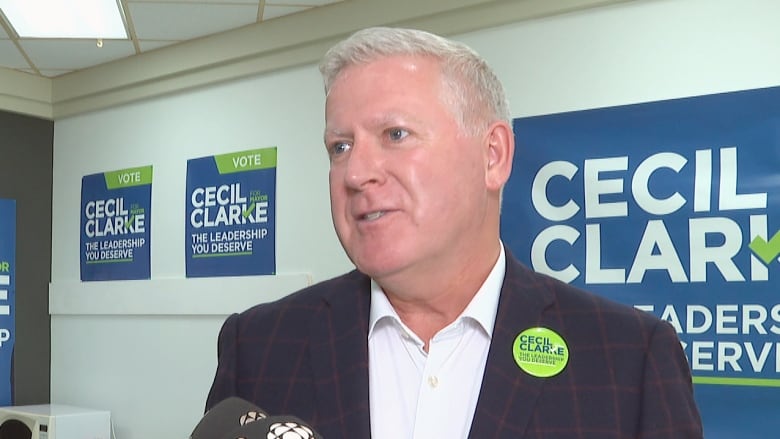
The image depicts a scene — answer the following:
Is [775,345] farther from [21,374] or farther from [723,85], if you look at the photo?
[21,374]

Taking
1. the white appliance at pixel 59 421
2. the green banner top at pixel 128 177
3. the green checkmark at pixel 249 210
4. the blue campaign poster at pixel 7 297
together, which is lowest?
the white appliance at pixel 59 421

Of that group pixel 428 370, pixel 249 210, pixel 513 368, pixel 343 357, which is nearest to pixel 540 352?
pixel 513 368

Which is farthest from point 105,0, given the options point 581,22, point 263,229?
point 581,22

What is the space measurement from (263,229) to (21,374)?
69.1 inches

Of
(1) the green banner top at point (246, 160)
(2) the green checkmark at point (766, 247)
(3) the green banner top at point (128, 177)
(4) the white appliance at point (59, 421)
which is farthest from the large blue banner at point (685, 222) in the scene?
(4) the white appliance at point (59, 421)

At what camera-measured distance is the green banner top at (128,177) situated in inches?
157

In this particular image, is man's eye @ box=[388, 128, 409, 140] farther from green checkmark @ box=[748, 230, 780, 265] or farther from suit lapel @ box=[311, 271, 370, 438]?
green checkmark @ box=[748, 230, 780, 265]

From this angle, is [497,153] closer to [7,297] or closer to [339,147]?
[339,147]

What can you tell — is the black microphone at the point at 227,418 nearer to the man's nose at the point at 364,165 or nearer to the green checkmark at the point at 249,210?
the man's nose at the point at 364,165

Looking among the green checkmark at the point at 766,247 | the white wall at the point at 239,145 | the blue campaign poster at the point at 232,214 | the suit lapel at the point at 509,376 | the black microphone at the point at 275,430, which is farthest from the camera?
the blue campaign poster at the point at 232,214

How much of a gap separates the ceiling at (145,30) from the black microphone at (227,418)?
8.72ft

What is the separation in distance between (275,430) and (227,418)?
136mm

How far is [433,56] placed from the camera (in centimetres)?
102

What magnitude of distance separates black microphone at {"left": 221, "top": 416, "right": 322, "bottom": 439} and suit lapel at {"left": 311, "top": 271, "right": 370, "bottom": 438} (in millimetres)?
310
